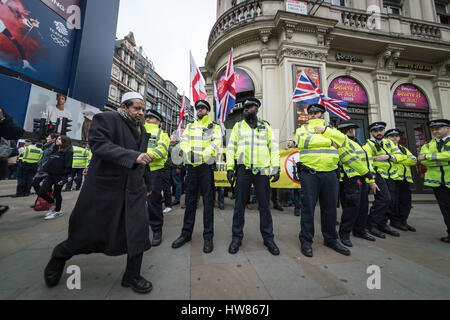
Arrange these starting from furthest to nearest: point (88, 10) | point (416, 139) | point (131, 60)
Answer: point (131, 60), point (88, 10), point (416, 139)

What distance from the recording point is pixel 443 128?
127 inches

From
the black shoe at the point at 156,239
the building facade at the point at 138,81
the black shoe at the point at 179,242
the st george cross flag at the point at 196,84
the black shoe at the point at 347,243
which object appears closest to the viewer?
the black shoe at the point at 179,242

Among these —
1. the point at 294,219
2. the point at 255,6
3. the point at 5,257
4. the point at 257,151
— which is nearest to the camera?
the point at 5,257

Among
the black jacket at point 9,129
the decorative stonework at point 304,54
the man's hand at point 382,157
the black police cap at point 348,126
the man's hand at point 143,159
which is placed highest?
the decorative stonework at point 304,54

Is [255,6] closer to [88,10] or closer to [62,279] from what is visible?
[62,279]

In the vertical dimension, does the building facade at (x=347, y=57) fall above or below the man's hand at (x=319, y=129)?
above

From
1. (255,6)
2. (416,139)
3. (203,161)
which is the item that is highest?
(255,6)

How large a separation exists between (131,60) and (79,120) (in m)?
25.6

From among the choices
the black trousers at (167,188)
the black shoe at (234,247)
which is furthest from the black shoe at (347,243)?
the black trousers at (167,188)

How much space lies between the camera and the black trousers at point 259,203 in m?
2.56

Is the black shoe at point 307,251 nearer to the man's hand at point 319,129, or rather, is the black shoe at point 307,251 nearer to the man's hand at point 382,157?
the man's hand at point 319,129

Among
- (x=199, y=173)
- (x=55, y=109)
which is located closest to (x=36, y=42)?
(x=55, y=109)
